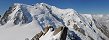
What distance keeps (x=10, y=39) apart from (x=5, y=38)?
514 centimetres

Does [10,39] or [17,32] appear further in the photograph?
[17,32]

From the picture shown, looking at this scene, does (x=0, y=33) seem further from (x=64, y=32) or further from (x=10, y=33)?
(x=64, y=32)

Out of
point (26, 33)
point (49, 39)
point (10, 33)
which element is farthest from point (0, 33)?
point (49, 39)

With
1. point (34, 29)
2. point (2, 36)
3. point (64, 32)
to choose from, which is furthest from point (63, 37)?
point (34, 29)

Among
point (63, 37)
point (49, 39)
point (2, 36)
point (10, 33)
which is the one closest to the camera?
point (63, 37)

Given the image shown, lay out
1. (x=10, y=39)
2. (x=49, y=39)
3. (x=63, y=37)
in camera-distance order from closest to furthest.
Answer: (x=63, y=37) < (x=49, y=39) < (x=10, y=39)

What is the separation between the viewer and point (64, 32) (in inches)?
2121

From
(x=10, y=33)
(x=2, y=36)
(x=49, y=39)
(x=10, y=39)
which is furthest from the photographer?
(x=10, y=33)

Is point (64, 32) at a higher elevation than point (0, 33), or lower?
lower

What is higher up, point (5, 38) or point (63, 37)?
point (5, 38)

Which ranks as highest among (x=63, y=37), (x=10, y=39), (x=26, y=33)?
(x=26, y=33)

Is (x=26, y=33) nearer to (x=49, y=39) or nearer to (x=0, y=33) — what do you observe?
(x=0, y=33)

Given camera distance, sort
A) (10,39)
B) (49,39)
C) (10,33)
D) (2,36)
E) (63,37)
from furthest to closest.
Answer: (10,33) < (2,36) < (10,39) < (49,39) < (63,37)

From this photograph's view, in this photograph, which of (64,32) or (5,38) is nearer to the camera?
(64,32)
